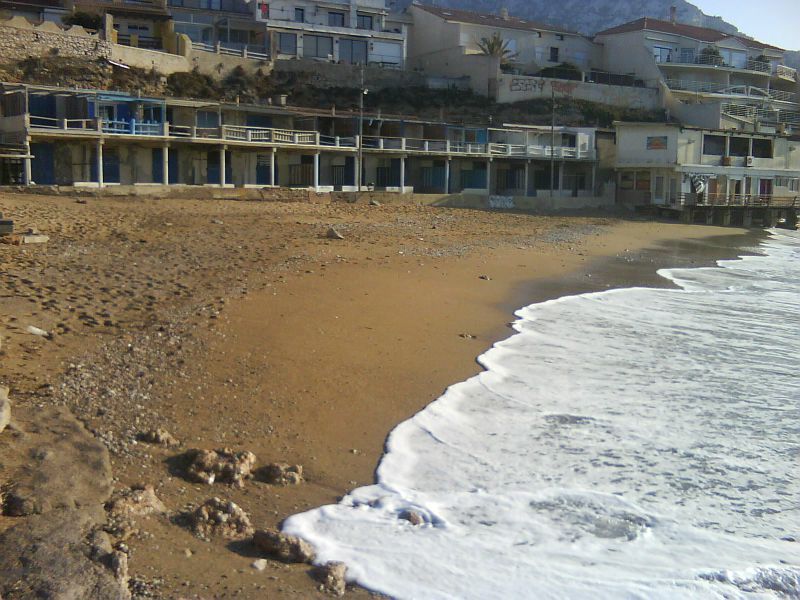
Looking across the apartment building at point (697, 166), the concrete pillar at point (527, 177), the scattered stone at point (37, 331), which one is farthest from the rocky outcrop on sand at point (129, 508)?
the apartment building at point (697, 166)

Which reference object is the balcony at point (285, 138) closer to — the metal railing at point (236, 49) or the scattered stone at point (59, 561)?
the metal railing at point (236, 49)

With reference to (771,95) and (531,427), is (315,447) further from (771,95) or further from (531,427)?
(771,95)

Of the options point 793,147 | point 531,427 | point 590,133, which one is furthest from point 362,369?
point 793,147

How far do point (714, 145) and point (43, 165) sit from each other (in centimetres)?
3423

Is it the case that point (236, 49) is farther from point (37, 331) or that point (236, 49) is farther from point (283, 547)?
point (283, 547)

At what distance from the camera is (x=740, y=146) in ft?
159

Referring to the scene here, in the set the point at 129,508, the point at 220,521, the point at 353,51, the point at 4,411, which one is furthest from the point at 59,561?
the point at 353,51

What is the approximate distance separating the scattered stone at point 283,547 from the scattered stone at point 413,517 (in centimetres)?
98

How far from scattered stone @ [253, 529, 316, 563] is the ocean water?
196 mm

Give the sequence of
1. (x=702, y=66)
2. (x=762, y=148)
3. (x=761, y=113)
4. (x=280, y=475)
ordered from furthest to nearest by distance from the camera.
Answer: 1. (x=702, y=66)
2. (x=761, y=113)
3. (x=762, y=148)
4. (x=280, y=475)

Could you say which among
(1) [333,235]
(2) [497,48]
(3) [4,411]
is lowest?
(3) [4,411]

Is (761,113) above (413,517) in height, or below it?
above

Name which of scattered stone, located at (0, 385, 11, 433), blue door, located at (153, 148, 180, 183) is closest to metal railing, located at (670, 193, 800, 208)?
blue door, located at (153, 148, 180, 183)

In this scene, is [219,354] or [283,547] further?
[219,354]
